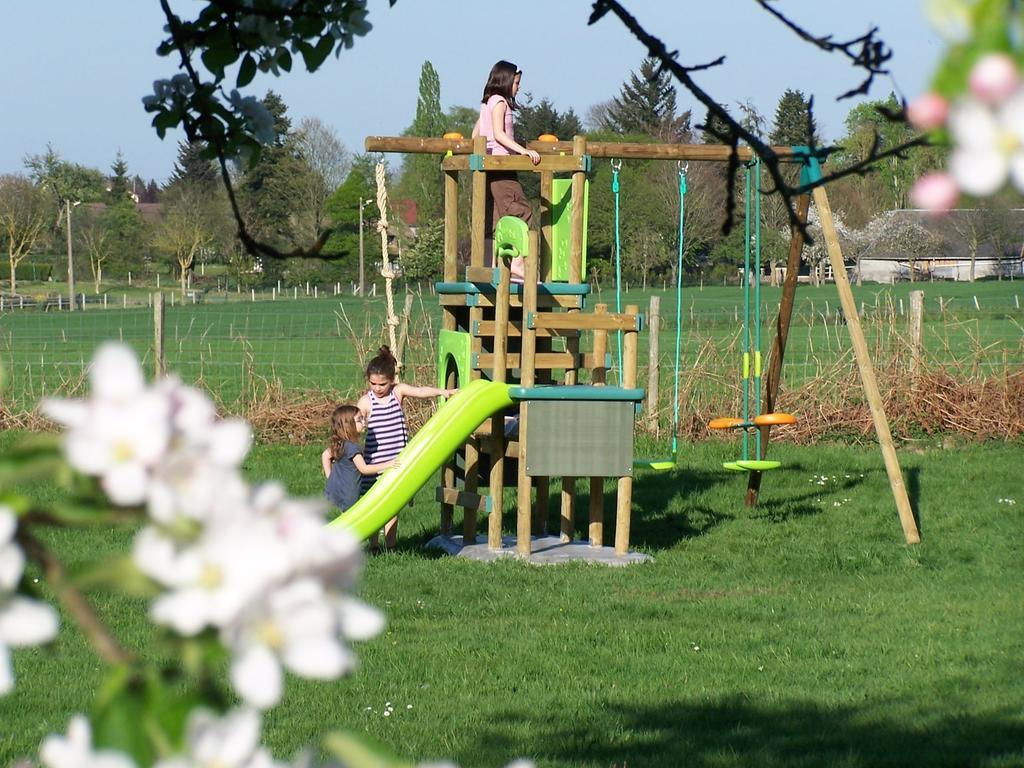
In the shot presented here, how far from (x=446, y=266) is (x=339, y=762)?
27.3ft

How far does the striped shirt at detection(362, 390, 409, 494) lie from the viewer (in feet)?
29.6

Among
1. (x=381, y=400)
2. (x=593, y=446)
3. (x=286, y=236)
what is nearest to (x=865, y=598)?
(x=593, y=446)

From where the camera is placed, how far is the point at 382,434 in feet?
29.6

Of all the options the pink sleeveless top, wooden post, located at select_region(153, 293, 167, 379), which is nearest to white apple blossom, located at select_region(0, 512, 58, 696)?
the pink sleeveless top

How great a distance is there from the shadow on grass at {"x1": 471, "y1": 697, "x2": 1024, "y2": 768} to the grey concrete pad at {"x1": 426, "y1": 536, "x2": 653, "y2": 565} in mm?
3105

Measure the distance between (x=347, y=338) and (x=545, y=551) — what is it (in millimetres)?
5961

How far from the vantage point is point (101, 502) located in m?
0.82

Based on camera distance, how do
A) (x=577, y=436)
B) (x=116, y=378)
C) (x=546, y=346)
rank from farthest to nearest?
(x=546, y=346), (x=577, y=436), (x=116, y=378)

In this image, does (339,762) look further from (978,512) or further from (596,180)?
(596,180)

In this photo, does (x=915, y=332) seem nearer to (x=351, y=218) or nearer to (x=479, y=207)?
(x=479, y=207)

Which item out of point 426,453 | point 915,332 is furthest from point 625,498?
point 915,332

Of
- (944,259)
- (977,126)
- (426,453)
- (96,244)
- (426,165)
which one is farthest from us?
(944,259)

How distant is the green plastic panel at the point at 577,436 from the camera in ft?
27.8

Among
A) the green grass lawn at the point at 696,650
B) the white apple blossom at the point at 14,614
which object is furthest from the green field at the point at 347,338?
the white apple blossom at the point at 14,614
